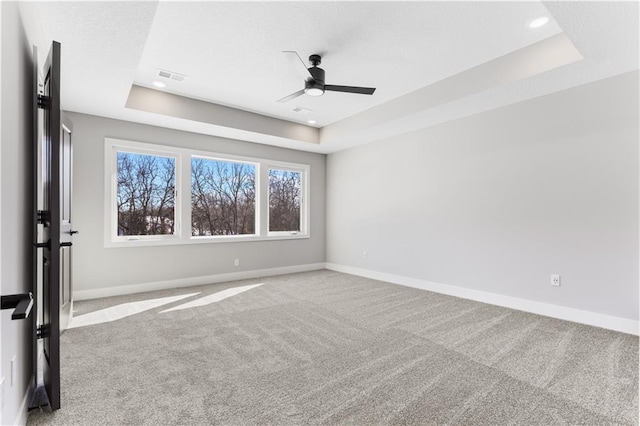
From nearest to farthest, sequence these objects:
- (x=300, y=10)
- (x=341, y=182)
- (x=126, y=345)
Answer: (x=300, y=10)
(x=126, y=345)
(x=341, y=182)

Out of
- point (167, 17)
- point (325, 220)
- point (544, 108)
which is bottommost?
point (325, 220)

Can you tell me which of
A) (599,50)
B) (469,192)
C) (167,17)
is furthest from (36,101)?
(469,192)

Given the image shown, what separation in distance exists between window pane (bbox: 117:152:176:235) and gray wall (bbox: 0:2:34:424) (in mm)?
2921

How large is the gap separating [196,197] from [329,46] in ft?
10.8

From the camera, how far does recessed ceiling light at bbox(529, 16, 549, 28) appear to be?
8.43 feet

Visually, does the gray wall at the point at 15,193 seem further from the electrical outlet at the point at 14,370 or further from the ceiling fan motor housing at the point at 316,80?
the ceiling fan motor housing at the point at 316,80

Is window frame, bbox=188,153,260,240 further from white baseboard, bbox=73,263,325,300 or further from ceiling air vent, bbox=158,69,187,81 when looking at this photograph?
ceiling air vent, bbox=158,69,187,81

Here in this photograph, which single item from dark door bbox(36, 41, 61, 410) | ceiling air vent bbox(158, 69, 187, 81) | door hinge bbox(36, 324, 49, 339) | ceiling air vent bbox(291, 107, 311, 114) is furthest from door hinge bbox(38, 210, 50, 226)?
ceiling air vent bbox(291, 107, 311, 114)

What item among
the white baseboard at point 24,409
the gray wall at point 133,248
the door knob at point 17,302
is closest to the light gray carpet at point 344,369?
the white baseboard at point 24,409

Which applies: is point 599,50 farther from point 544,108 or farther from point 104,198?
point 104,198

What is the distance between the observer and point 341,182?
6398 millimetres

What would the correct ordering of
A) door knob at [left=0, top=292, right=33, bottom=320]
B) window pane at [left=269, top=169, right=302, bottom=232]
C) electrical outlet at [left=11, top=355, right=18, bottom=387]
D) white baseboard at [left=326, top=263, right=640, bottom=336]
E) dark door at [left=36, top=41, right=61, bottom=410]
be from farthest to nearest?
1. window pane at [left=269, top=169, right=302, bottom=232]
2. white baseboard at [left=326, top=263, right=640, bottom=336]
3. dark door at [left=36, top=41, right=61, bottom=410]
4. electrical outlet at [left=11, top=355, right=18, bottom=387]
5. door knob at [left=0, top=292, right=33, bottom=320]

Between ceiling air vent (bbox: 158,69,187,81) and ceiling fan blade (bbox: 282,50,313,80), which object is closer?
ceiling fan blade (bbox: 282,50,313,80)

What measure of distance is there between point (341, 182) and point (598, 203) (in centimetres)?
400
